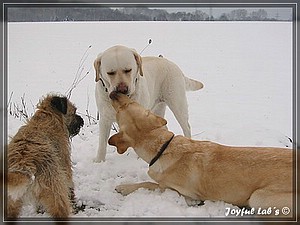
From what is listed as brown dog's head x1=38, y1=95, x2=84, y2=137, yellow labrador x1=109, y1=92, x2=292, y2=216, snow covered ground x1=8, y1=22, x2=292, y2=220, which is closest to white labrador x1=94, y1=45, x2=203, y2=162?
snow covered ground x1=8, y1=22, x2=292, y2=220

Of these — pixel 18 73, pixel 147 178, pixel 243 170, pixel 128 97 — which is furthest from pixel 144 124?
pixel 18 73

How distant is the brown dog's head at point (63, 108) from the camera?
3467 millimetres

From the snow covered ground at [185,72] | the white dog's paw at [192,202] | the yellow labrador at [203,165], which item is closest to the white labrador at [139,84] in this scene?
the snow covered ground at [185,72]

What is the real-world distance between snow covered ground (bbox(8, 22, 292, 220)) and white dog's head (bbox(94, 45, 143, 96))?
0.14m

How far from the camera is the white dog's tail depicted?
4.72 meters

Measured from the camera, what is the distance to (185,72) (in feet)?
15.4

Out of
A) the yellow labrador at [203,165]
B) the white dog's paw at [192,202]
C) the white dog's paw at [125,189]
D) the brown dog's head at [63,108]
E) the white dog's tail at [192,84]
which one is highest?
the white dog's tail at [192,84]

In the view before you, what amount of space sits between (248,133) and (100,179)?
1619 millimetres

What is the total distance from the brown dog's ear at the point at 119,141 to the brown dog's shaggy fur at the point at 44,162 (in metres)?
0.40

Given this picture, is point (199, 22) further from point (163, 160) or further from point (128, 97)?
point (163, 160)

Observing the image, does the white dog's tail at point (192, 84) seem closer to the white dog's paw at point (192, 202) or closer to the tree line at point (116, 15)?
the tree line at point (116, 15)

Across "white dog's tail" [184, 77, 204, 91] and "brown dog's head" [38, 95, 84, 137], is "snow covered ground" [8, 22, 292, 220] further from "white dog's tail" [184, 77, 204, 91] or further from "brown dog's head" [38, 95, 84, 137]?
"brown dog's head" [38, 95, 84, 137]

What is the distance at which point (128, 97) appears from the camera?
11.7 ft

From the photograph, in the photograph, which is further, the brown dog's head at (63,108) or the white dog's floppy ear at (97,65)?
the white dog's floppy ear at (97,65)
